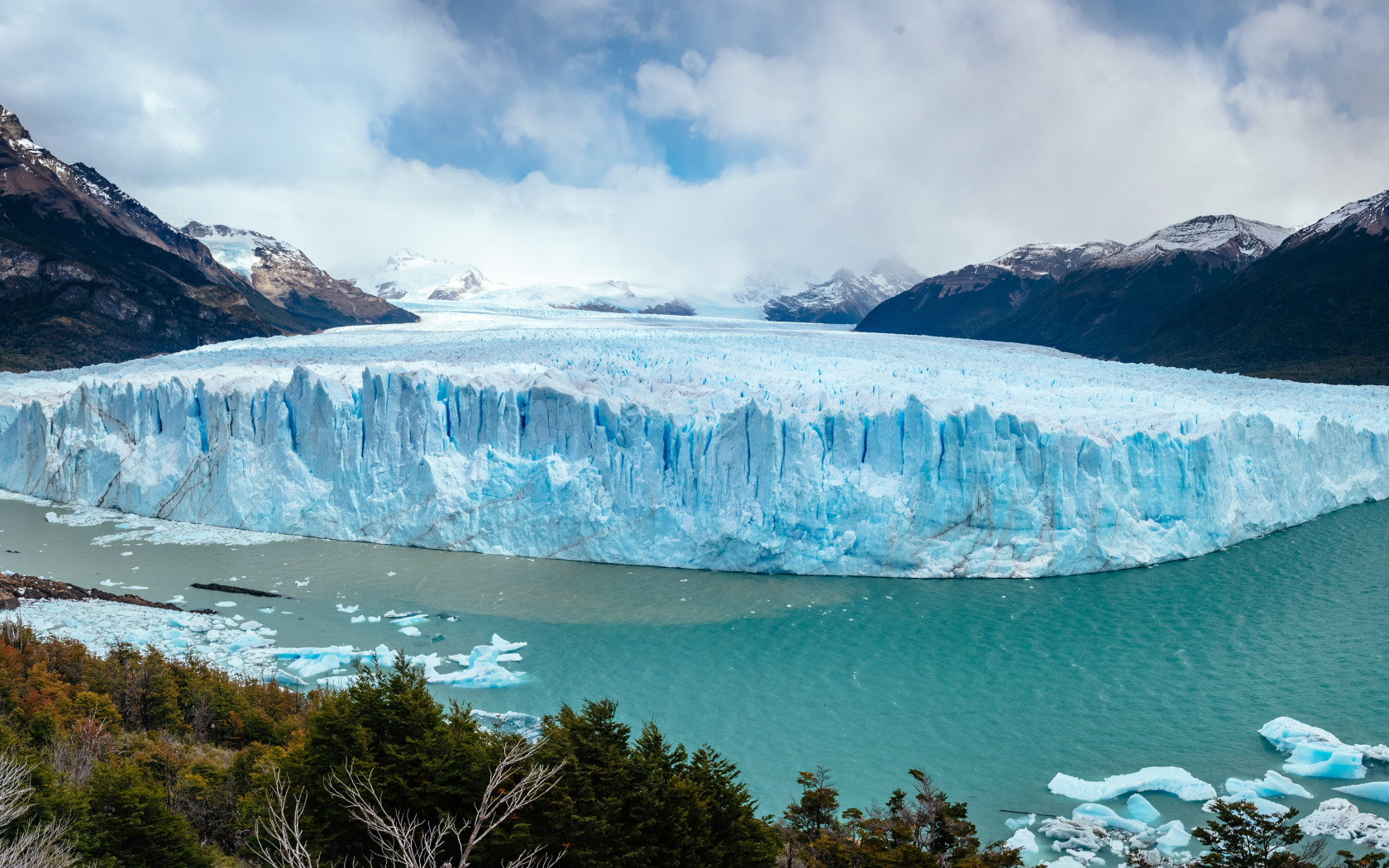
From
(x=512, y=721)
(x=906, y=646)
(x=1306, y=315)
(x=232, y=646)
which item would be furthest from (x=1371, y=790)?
(x=1306, y=315)

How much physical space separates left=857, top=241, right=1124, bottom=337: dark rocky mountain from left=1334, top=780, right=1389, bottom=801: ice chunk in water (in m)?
63.9

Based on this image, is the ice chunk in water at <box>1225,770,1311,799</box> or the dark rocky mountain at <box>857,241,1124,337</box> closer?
the ice chunk in water at <box>1225,770,1311,799</box>

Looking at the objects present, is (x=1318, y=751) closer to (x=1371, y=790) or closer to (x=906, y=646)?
(x=1371, y=790)

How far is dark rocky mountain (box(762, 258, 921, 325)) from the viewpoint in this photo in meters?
99.7

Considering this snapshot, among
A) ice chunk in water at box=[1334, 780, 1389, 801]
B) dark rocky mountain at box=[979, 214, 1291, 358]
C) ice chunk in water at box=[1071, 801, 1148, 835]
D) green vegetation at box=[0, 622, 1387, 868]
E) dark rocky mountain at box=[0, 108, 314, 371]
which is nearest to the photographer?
green vegetation at box=[0, 622, 1387, 868]

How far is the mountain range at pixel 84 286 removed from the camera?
39750 mm

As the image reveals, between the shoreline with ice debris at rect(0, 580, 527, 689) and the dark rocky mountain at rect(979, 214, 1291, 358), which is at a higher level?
the dark rocky mountain at rect(979, 214, 1291, 358)

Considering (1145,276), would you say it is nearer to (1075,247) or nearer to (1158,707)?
(1075,247)

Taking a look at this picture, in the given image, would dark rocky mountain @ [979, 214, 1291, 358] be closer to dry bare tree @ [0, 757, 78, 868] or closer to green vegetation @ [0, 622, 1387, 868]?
green vegetation @ [0, 622, 1387, 868]

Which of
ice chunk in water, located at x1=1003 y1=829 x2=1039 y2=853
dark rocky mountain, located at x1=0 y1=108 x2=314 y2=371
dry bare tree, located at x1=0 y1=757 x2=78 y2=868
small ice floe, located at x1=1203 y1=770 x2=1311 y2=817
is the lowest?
ice chunk in water, located at x1=1003 y1=829 x2=1039 y2=853

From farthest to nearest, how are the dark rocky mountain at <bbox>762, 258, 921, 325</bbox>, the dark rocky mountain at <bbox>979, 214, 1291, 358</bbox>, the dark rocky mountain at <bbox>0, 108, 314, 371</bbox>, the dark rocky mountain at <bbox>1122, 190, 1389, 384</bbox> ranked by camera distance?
the dark rocky mountain at <bbox>762, 258, 921, 325</bbox>, the dark rocky mountain at <bbox>979, 214, 1291, 358</bbox>, the dark rocky mountain at <bbox>0, 108, 314, 371</bbox>, the dark rocky mountain at <bbox>1122, 190, 1389, 384</bbox>

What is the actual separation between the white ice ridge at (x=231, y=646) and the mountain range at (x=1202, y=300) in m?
36.0

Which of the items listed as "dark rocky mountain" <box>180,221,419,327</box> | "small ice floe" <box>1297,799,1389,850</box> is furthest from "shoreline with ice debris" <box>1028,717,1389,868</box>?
"dark rocky mountain" <box>180,221,419,327</box>

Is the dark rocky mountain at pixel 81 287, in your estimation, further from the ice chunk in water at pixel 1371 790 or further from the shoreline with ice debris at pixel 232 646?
the ice chunk in water at pixel 1371 790
